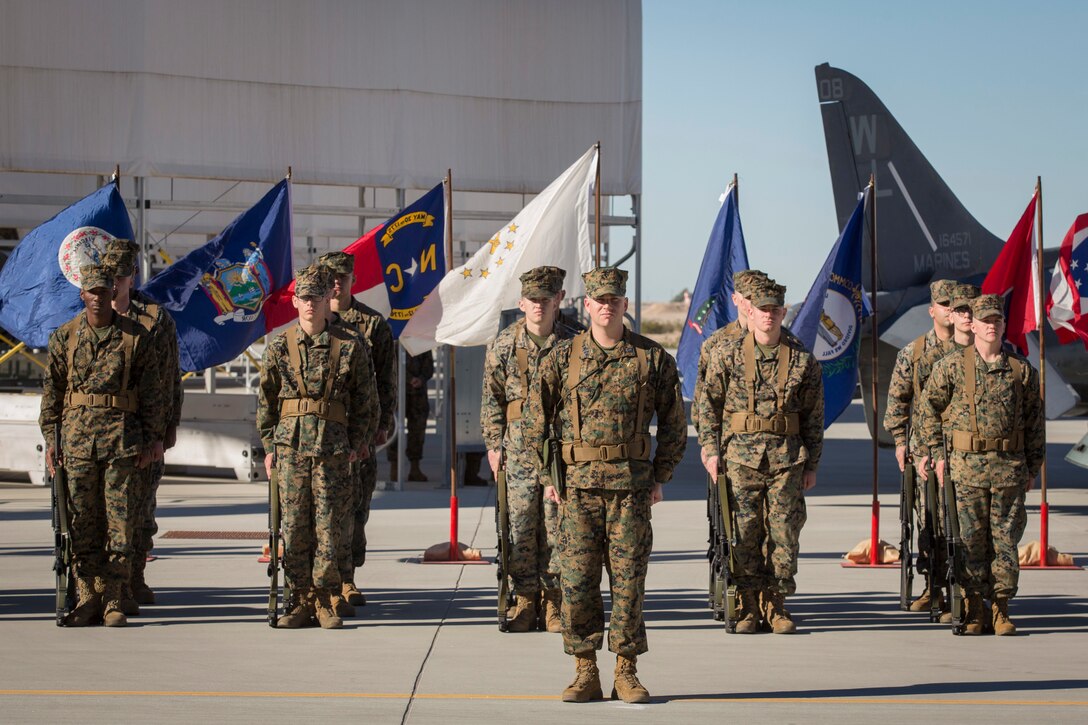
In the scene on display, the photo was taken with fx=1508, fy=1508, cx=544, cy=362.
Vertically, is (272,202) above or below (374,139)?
below

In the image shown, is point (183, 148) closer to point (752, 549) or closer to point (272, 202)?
point (272, 202)

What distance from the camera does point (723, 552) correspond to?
793cm

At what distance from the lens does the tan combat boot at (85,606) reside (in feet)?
26.3

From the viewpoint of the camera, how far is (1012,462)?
798cm

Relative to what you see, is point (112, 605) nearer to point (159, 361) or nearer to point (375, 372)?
point (159, 361)

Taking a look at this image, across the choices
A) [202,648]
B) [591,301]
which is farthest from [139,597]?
[591,301]

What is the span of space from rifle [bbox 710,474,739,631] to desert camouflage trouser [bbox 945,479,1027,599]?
1.24 meters

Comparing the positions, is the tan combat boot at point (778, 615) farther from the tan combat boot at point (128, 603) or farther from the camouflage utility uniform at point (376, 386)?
the tan combat boot at point (128, 603)

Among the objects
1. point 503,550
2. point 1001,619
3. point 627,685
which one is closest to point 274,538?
point 503,550

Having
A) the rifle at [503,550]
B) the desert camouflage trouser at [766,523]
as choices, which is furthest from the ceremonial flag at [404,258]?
the desert camouflage trouser at [766,523]

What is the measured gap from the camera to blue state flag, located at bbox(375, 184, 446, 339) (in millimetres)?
10914

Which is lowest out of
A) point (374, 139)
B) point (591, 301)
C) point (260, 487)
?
point (260, 487)

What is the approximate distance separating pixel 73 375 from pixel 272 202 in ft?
12.3

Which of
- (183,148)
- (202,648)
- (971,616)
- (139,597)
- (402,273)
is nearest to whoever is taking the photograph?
(202,648)
